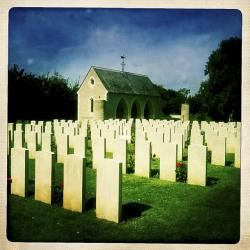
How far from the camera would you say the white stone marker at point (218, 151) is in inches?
293

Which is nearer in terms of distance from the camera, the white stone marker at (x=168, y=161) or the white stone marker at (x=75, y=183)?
the white stone marker at (x=75, y=183)

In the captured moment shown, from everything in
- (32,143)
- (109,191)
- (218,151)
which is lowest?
(109,191)

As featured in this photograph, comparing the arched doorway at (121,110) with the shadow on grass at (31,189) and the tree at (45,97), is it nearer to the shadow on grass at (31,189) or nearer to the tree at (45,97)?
the tree at (45,97)

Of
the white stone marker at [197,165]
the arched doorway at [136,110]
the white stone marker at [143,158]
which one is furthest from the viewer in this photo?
the arched doorway at [136,110]

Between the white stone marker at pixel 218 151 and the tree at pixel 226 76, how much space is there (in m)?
0.66

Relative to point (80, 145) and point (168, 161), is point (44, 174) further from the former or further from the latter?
point (168, 161)

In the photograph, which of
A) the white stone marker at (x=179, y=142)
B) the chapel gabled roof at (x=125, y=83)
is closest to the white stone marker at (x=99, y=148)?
the white stone marker at (x=179, y=142)

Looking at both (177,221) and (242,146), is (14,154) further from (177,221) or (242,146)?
(242,146)

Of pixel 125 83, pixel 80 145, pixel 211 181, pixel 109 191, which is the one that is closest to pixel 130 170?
pixel 80 145

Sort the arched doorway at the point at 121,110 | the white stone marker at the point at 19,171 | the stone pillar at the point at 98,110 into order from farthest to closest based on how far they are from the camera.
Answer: the arched doorway at the point at 121,110
the stone pillar at the point at 98,110
the white stone marker at the point at 19,171

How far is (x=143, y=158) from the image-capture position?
670cm

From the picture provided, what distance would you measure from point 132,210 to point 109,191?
0.63 meters

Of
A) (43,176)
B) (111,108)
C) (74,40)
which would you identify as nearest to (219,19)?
(74,40)

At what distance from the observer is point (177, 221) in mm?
4734
